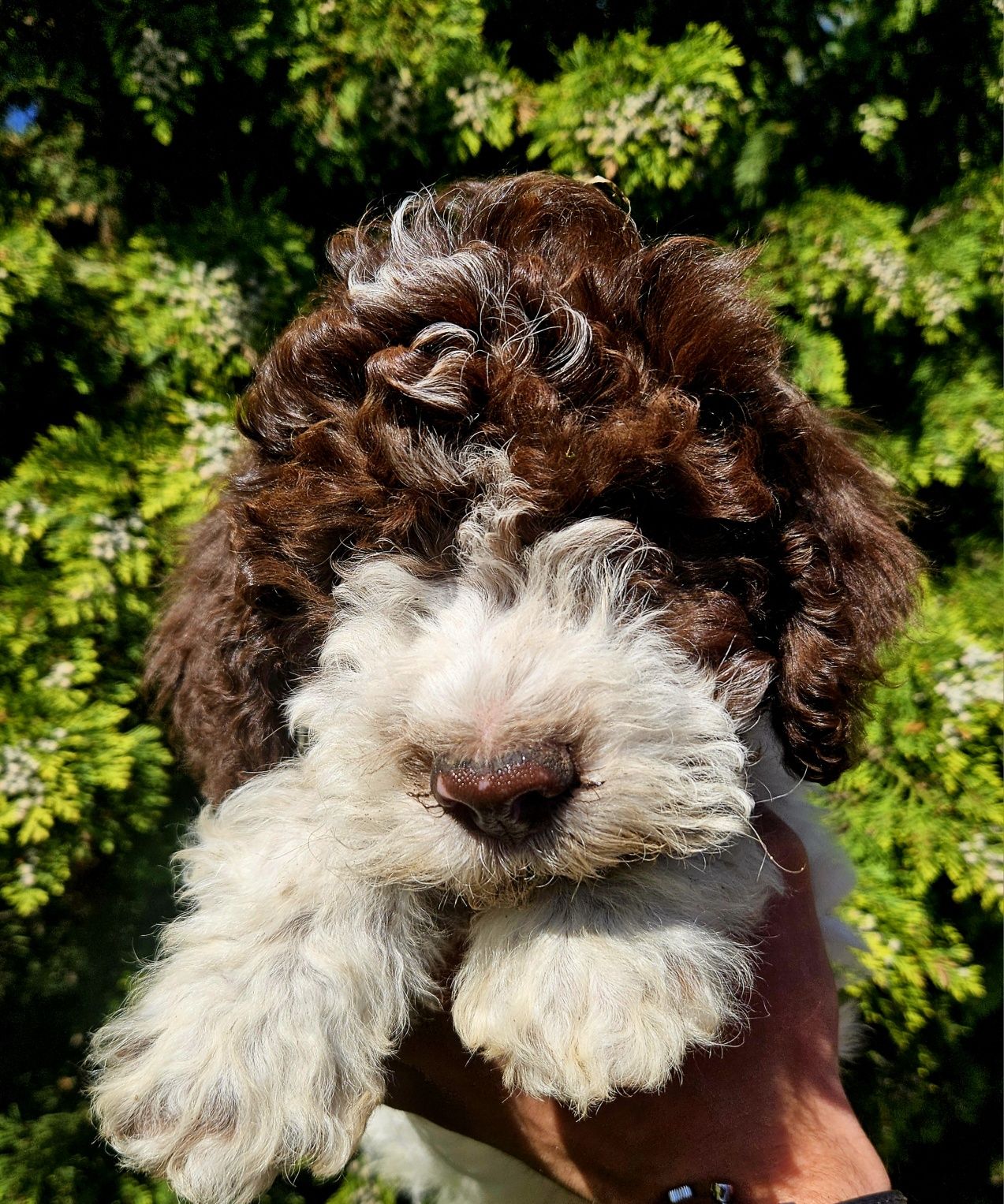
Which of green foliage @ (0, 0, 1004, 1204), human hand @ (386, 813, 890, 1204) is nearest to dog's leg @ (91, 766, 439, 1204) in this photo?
human hand @ (386, 813, 890, 1204)

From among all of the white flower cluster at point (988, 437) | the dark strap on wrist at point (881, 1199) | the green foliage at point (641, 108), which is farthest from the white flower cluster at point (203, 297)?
the dark strap on wrist at point (881, 1199)

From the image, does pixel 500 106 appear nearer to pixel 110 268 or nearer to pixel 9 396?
pixel 110 268

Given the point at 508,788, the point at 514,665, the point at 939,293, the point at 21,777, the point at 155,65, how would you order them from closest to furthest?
the point at 508,788, the point at 514,665, the point at 21,777, the point at 155,65, the point at 939,293

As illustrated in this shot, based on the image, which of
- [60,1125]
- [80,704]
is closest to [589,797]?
[80,704]

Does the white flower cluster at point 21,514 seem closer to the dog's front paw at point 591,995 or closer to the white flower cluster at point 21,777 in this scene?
the white flower cluster at point 21,777

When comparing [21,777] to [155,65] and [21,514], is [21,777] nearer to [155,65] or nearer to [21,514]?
[21,514]

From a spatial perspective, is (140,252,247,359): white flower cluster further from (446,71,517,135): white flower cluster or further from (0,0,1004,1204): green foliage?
(446,71,517,135): white flower cluster

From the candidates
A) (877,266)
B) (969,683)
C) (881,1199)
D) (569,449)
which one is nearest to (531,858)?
(569,449)
